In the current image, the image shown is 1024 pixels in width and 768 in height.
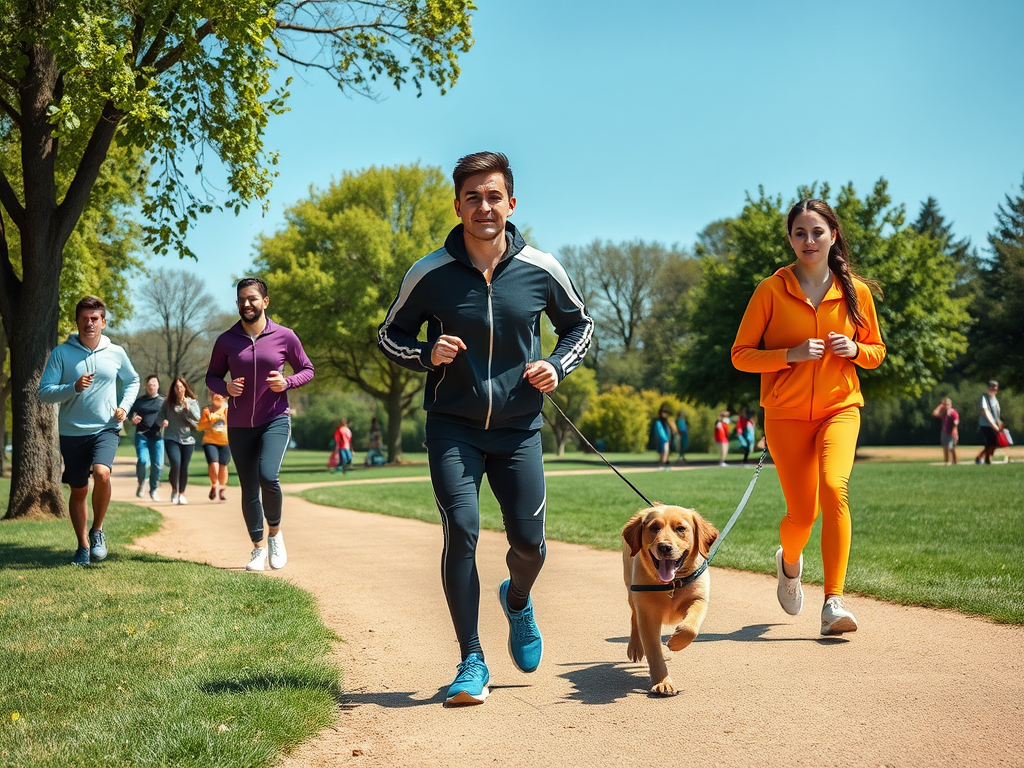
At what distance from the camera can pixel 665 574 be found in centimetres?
413

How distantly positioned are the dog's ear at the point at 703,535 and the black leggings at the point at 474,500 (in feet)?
2.38

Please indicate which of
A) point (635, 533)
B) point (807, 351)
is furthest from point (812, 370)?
point (635, 533)

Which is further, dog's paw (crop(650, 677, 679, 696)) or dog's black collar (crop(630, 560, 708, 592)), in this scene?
dog's black collar (crop(630, 560, 708, 592))

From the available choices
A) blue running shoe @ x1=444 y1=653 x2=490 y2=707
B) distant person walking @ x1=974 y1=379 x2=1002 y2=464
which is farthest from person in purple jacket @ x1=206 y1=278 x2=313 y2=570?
distant person walking @ x1=974 y1=379 x2=1002 y2=464

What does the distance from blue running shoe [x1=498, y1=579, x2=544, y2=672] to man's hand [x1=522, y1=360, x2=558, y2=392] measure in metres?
1.04

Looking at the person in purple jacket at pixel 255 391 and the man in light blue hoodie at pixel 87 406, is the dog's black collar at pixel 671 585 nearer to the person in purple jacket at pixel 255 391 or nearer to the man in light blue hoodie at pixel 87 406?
the person in purple jacket at pixel 255 391

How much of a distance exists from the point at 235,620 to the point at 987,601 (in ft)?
15.1

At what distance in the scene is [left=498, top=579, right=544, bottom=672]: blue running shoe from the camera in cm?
425

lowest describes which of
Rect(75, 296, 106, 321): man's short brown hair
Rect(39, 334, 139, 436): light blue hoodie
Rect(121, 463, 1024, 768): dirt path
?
Rect(121, 463, 1024, 768): dirt path

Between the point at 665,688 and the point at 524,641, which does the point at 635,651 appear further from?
the point at 524,641

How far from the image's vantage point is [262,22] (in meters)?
11.1

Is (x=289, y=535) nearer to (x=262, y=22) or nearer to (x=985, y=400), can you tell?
(x=262, y=22)

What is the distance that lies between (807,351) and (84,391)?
19.5ft

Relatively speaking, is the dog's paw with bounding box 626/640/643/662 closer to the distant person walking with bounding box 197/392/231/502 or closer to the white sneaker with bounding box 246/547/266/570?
the white sneaker with bounding box 246/547/266/570
